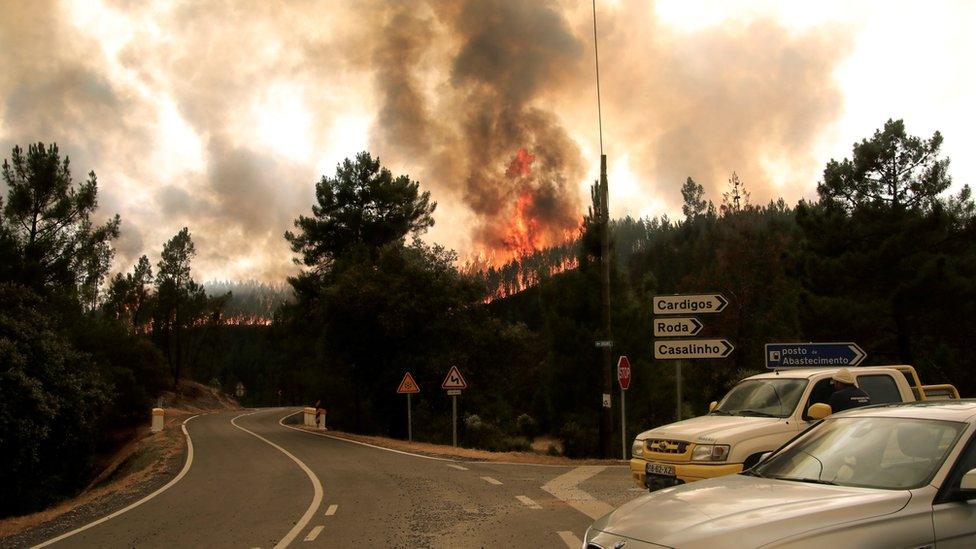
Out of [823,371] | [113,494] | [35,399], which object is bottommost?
[113,494]

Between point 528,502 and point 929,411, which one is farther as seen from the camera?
point 528,502

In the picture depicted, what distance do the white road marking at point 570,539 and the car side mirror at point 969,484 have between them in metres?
4.47

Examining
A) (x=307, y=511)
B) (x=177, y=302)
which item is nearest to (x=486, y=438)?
(x=307, y=511)

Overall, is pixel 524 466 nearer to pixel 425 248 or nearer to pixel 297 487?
pixel 297 487

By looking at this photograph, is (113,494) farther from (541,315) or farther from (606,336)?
(541,315)

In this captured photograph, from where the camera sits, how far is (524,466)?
16.7 meters

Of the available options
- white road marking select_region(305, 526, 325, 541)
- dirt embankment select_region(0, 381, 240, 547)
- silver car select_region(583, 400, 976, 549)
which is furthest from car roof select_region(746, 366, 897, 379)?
dirt embankment select_region(0, 381, 240, 547)

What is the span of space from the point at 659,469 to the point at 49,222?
38.6m

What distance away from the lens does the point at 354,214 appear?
50.5 m

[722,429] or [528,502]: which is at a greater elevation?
[722,429]

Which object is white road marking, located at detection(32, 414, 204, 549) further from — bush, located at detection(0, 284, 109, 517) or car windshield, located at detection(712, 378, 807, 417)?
car windshield, located at detection(712, 378, 807, 417)

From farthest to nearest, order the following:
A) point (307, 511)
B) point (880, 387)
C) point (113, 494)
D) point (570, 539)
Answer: point (113, 494) → point (307, 511) → point (880, 387) → point (570, 539)

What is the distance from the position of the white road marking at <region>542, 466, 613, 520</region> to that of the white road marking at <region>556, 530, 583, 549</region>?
1.00 m

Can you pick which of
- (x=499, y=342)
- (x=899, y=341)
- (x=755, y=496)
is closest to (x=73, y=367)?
(x=499, y=342)
